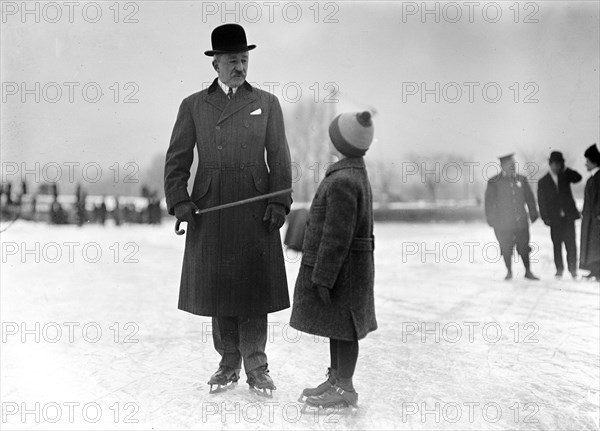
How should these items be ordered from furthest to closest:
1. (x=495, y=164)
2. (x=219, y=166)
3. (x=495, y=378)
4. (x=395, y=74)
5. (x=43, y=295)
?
(x=43, y=295) → (x=495, y=164) → (x=395, y=74) → (x=495, y=378) → (x=219, y=166)

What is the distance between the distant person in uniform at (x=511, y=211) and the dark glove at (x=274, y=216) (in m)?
2.76

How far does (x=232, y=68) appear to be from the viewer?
3.10 metres

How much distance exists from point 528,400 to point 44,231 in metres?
4.42

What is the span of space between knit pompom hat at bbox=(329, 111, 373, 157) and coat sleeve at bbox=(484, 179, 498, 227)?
3015 millimetres

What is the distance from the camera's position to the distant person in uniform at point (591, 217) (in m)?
4.23

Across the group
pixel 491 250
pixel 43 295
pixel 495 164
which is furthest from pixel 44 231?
pixel 491 250

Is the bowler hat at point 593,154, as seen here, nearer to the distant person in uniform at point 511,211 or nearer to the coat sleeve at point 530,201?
the distant person in uniform at point 511,211

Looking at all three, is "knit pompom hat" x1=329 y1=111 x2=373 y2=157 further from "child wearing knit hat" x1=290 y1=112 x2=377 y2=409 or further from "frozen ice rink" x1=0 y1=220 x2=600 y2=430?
"frozen ice rink" x1=0 y1=220 x2=600 y2=430

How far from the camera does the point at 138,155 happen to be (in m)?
4.32

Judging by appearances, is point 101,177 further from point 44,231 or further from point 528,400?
point 528,400

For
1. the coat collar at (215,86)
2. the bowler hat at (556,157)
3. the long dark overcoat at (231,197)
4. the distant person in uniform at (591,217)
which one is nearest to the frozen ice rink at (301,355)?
the distant person in uniform at (591,217)

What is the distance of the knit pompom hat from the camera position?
2822 mm

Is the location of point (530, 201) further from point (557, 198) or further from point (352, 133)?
point (352, 133)

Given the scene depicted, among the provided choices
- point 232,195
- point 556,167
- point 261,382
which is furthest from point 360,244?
point 556,167
